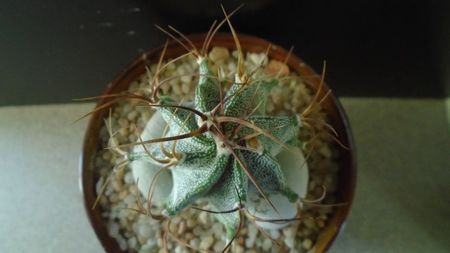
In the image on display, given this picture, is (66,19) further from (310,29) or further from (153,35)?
(310,29)

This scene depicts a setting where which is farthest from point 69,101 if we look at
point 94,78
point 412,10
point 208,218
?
point 412,10

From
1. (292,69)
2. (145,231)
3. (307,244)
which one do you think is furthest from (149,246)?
(292,69)

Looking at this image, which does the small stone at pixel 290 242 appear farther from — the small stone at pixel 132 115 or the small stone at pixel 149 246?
the small stone at pixel 132 115

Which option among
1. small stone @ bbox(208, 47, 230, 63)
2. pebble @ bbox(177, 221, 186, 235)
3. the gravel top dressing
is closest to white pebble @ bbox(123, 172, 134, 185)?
the gravel top dressing

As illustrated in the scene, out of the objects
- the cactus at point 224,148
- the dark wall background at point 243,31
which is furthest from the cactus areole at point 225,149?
the dark wall background at point 243,31

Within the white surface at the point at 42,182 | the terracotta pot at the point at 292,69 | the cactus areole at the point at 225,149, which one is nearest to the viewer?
the cactus areole at the point at 225,149

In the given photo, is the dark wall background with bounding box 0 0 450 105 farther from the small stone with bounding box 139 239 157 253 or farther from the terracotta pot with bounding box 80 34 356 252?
the small stone with bounding box 139 239 157 253

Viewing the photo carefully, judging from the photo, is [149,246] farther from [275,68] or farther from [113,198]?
[275,68]
